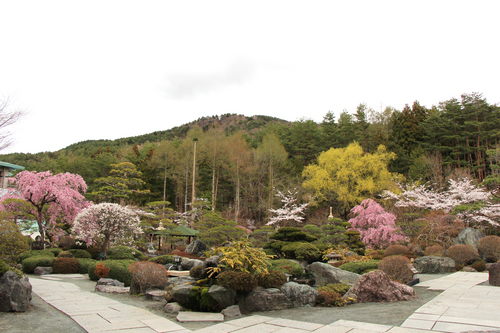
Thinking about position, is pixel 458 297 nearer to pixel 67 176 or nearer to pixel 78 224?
pixel 78 224

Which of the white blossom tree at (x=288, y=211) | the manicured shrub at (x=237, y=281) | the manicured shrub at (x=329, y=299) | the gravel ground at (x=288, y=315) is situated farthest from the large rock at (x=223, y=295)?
the white blossom tree at (x=288, y=211)

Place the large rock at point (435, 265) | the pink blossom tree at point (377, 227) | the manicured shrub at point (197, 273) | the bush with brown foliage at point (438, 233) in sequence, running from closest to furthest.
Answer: the manicured shrub at point (197, 273)
the large rock at point (435, 265)
the bush with brown foliage at point (438, 233)
the pink blossom tree at point (377, 227)

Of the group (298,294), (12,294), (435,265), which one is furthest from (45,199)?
(435,265)

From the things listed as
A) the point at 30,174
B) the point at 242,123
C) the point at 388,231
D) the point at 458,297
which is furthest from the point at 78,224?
the point at 242,123

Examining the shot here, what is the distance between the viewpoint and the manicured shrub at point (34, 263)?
11.7 m

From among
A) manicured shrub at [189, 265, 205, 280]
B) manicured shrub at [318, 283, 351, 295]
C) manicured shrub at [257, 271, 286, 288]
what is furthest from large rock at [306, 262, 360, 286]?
manicured shrub at [189, 265, 205, 280]

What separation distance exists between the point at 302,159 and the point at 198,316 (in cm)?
3224

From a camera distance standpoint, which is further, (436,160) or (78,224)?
(436,160)

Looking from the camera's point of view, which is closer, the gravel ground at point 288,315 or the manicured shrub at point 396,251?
the gravel ground at point 288,315

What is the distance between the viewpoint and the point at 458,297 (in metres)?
6.26

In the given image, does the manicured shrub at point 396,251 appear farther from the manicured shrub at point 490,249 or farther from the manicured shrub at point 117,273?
the manicured shrub at point 117,273

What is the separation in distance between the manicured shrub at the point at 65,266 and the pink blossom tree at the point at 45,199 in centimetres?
435

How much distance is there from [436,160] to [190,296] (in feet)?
87.1

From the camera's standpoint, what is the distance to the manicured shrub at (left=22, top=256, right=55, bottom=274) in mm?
11664
